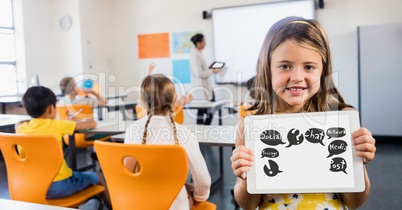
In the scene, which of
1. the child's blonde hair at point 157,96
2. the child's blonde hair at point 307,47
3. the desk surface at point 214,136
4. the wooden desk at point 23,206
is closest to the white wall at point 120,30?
the desk surface at point 214,136

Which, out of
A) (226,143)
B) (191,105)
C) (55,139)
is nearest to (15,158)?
(55,139)

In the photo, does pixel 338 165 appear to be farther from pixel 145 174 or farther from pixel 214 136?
pixel 214 136

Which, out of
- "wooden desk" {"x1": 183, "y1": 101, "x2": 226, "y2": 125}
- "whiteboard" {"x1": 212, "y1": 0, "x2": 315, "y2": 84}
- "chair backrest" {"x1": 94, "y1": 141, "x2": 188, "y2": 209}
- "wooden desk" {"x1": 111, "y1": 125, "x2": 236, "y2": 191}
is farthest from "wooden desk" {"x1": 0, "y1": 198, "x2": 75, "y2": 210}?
"whiteboard" {"x1": 212, "y1": 0, "x2": 315, "y2": 84}

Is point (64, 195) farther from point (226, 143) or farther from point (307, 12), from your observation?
point (307, 12)

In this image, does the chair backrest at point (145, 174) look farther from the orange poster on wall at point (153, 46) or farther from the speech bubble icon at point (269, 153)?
the orange poster on wall at point (153, 46)

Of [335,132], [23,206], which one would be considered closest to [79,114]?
[23,206]

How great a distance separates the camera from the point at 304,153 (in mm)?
892

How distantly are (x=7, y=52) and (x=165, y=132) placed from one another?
219 inches

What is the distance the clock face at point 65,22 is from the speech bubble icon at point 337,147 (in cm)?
652

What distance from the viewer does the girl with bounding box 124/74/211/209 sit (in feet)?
5.40

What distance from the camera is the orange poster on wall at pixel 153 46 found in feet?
22.1

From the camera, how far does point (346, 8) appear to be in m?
5.41

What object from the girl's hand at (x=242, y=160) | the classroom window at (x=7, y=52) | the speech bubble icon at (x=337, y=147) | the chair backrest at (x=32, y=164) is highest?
the classroom window at (x=7, y=52)

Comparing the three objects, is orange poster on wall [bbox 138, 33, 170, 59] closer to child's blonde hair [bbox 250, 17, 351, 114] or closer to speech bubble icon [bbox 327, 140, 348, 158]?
child's blonde hair [bbox 250, 17, 351, 114]
